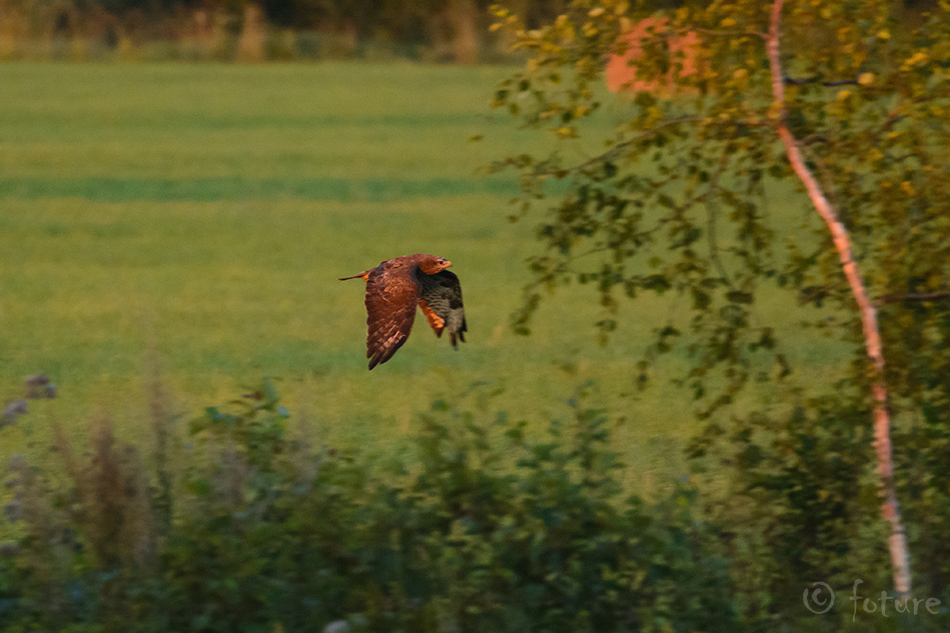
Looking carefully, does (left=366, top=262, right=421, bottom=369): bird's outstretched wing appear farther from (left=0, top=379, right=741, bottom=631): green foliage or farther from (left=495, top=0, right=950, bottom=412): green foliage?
(left=495, top=0, right=950, bottom=412): green foliage

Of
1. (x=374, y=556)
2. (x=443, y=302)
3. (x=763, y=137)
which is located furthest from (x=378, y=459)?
(x=443, y=302)

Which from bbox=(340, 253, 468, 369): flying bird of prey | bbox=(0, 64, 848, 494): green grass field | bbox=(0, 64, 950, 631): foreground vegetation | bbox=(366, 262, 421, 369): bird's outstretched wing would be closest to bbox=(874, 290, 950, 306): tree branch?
bbox=(0, 64, 950, 631): foreground vegetation

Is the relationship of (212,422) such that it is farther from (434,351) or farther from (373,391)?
(434,351)

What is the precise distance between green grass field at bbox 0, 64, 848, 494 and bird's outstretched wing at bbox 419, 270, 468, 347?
0.93 metres

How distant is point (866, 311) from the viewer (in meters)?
4.59

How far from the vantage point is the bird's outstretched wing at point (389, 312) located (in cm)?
308


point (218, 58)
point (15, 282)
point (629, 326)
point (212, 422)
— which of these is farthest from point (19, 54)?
point (212, 422)

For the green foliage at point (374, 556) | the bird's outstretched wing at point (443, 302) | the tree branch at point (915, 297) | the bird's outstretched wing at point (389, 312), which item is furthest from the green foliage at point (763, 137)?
the bird's outstretched wing at point (389, 312)

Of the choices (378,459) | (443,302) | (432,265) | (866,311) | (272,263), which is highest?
(432,265)

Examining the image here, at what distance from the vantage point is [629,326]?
9422 millimetres

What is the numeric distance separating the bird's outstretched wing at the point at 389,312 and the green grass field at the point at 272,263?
4.82 ft

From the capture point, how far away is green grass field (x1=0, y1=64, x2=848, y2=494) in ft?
24.2

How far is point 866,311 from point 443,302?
66.5 inches

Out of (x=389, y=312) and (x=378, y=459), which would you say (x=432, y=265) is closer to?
(x=389, y=312)
